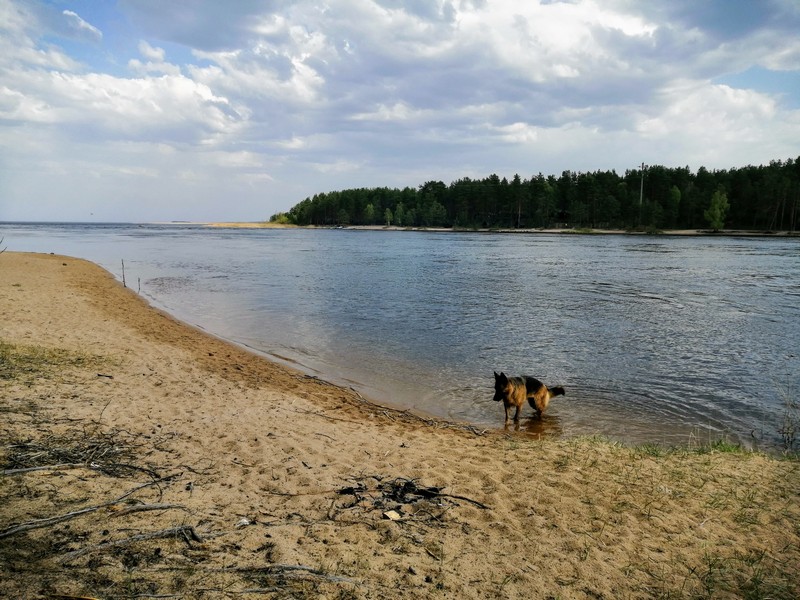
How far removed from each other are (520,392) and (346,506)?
4833mm

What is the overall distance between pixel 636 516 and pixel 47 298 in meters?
21.4

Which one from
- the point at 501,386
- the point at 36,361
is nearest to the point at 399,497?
the point at 501,386

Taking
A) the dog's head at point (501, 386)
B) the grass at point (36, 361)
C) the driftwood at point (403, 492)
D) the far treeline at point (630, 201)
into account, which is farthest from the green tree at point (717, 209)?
the grass at point (36, 361)

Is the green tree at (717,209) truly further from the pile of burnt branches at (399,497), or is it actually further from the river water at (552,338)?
the pile of burnt branches at (399,497)

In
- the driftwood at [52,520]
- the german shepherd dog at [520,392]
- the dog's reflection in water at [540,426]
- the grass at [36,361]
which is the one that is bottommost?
the dog's reflection in water at [540,426]

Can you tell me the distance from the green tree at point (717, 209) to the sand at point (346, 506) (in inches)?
4303

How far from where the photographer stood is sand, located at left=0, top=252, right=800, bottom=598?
11.4 feet

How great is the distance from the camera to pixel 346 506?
4.79 meters

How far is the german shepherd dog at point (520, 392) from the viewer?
8484 mm

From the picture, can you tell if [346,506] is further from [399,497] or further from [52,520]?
[52,520]

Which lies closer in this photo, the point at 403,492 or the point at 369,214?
the point at 403,492

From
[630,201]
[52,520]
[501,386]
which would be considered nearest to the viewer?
[52,520]

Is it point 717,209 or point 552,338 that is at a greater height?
point 717,209

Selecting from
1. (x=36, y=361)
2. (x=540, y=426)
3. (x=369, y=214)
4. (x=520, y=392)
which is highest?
(x=369, y=214)
